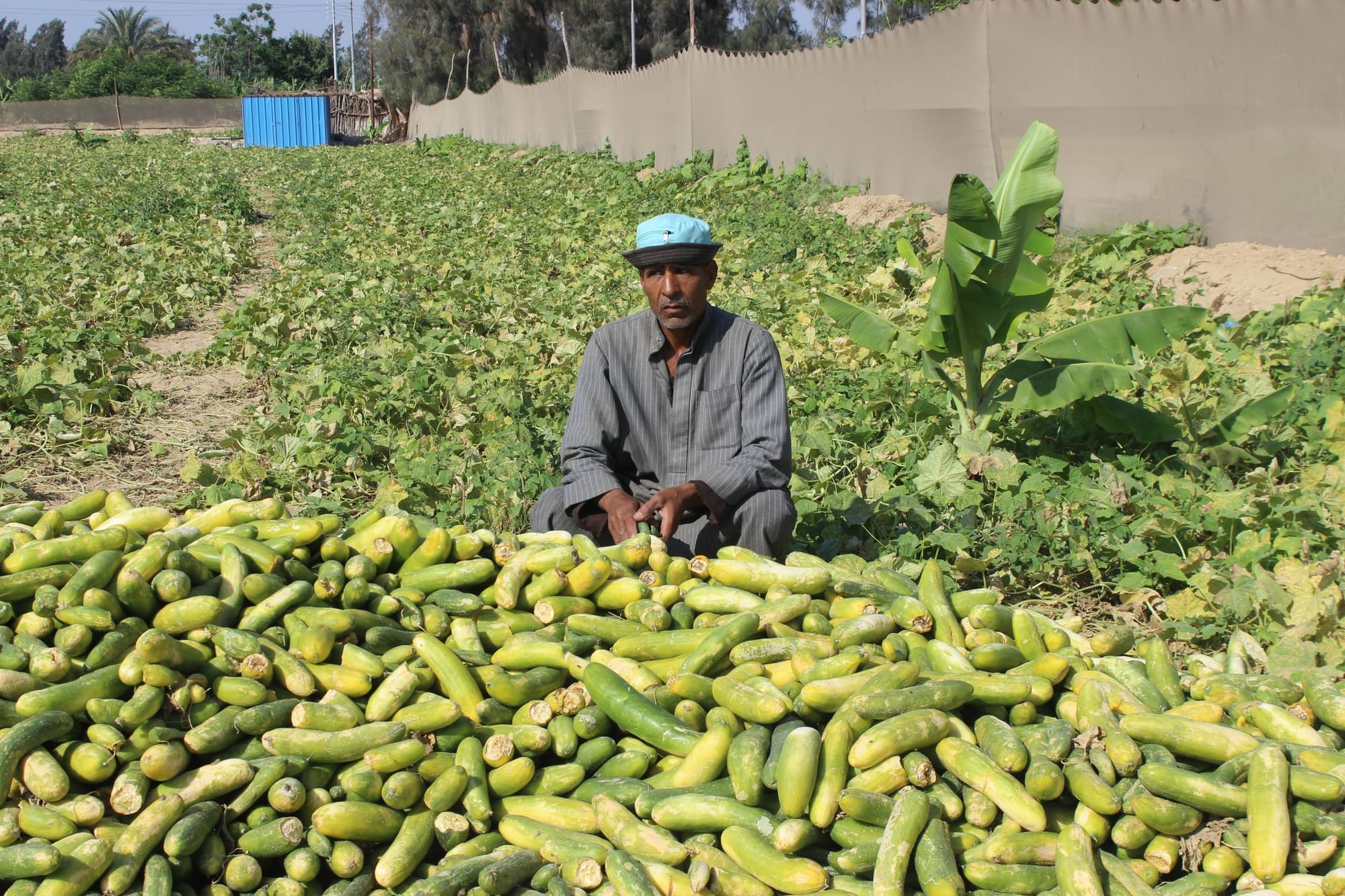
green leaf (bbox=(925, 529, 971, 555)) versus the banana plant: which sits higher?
the banana plant

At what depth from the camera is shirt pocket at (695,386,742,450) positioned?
4.50m

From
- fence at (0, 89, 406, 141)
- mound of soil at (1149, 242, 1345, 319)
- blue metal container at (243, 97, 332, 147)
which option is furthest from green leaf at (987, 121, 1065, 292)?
fence at (0, 89, 406, 141)

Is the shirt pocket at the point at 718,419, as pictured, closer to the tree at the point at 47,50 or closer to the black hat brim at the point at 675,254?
the black hat brim at the point at 675,254

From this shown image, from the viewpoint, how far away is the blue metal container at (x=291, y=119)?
5097cm

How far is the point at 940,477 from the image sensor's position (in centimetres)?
539

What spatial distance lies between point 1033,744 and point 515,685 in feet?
4.24

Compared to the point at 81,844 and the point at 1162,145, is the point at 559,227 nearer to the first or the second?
the point at 1162,145

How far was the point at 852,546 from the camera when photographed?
512cm

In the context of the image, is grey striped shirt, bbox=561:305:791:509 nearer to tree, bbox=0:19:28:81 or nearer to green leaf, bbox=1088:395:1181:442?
green leaf, bbox=1088:395:1181:442

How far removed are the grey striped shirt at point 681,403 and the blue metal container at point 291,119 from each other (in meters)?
50.9

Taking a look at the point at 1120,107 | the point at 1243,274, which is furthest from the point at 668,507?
the point at 1120,107

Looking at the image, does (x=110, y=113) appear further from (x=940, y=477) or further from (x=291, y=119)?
(x=940, y=477)

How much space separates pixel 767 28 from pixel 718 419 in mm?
60057

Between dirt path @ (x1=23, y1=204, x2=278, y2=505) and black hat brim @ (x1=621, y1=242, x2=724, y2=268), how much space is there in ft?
9.85
